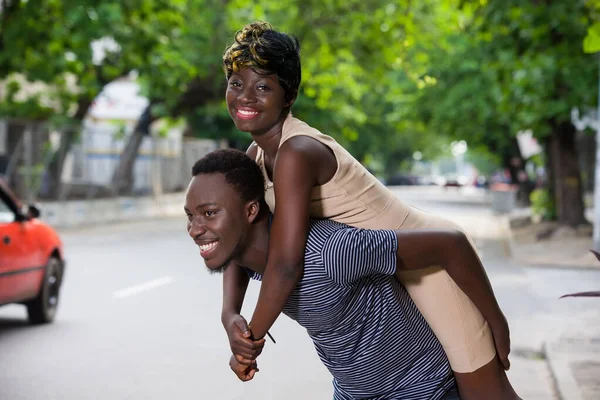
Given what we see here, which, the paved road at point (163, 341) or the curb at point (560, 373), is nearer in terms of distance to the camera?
the curb at point (560, 373)

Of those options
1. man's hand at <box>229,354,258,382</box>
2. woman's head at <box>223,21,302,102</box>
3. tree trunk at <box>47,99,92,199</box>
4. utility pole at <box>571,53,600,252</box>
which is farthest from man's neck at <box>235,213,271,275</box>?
tree trunk at <box>47,99,92,199</box>

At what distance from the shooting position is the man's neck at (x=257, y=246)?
258 centimetres

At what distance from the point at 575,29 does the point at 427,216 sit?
46.7 ft

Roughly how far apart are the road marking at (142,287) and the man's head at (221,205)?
31.0ft

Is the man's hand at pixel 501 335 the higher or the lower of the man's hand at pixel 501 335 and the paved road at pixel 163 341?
the higher

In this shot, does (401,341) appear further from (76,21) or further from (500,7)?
(76,21)

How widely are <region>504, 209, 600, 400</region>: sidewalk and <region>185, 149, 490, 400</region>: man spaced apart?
3.84 meters

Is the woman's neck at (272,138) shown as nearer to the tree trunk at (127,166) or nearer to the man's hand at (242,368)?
the man's hand at (242,368)

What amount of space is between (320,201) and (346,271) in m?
0.31

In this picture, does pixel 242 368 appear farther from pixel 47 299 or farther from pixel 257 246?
pixel 47 299

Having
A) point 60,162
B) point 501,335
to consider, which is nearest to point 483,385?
point 501,335

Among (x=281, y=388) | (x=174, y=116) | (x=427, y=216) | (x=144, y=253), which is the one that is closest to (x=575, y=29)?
(x=144, y=253)

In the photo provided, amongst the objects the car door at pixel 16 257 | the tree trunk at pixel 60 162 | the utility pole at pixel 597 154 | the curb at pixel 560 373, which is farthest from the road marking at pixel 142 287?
the tree trunk at pixel 60 162

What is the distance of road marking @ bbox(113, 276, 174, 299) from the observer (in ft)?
39.3
